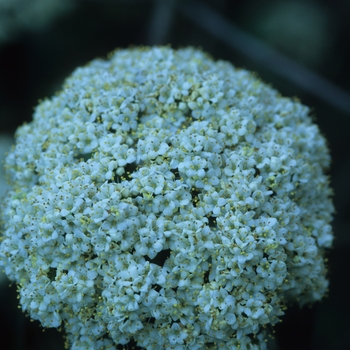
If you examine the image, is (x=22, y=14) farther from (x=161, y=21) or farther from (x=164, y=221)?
(x=164, y=221)

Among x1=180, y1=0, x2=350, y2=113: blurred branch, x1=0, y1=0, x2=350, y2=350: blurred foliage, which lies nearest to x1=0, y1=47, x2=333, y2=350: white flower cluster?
x1=180, y1=0, x2=350, y2=113: blurred branch

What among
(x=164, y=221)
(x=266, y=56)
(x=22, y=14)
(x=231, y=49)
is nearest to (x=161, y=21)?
(x=231, y=49)

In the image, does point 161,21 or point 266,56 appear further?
point 161,21

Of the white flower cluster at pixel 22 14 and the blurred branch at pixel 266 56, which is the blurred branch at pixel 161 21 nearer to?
the blurred branch at pixel 266 56

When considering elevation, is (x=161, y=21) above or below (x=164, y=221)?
above

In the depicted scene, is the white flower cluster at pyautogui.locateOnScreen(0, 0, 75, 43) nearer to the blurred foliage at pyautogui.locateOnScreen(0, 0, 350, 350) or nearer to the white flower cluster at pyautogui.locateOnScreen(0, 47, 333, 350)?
the blurred foliage at pyautogui.locateOnScreen(0, 0, 350, 350)

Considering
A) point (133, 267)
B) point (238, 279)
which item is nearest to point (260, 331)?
point (238, 279)

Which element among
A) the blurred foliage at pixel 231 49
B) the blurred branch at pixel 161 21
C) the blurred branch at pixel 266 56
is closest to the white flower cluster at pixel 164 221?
the blurred branch at pixel 266 56

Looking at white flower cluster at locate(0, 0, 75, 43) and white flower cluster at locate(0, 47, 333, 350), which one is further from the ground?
white flower cluster at locate(0, 0, 75, 43)
